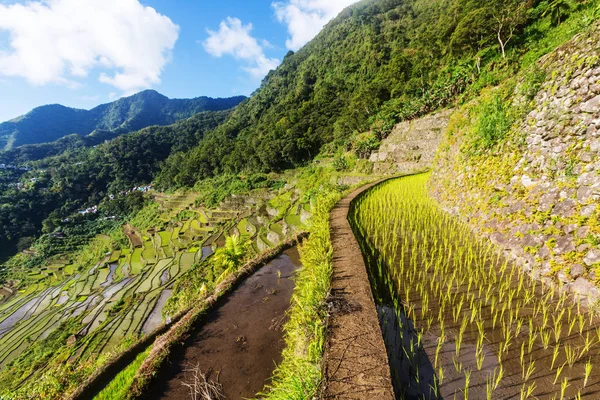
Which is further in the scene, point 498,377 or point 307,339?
point 307,339

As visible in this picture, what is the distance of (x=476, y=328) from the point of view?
12.3 feet

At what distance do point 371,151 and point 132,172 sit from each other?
302 feet

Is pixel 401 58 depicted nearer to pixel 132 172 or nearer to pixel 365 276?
pixel 365 276

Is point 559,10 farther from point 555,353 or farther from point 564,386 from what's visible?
point 564,386

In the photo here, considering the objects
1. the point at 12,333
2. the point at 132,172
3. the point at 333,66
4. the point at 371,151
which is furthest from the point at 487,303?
the point at 132,172

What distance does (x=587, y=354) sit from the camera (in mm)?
3059

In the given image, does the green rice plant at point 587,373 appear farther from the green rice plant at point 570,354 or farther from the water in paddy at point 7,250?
the water in paddy at point 7,250

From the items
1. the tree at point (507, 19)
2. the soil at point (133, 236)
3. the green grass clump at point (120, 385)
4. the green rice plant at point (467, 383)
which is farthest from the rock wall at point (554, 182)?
the soil at point (133, 236)

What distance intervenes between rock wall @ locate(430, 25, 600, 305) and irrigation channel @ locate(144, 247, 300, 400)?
5410 millimetres

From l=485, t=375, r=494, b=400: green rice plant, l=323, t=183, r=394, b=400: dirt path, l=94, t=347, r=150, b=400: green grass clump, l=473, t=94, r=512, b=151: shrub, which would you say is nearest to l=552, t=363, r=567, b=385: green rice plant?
l=485, t=375, r=494, b=400: green rice plant

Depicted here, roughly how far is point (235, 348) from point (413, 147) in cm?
2459

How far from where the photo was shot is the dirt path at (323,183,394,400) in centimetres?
278

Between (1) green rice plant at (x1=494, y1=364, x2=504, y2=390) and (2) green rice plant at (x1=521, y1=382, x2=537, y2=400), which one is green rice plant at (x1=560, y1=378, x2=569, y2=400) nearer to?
(2) green rice plant at (x1=521, y1=382, x2=537, y2=400)

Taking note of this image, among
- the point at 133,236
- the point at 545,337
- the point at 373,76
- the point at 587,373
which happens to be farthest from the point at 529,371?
the point at 373,76
